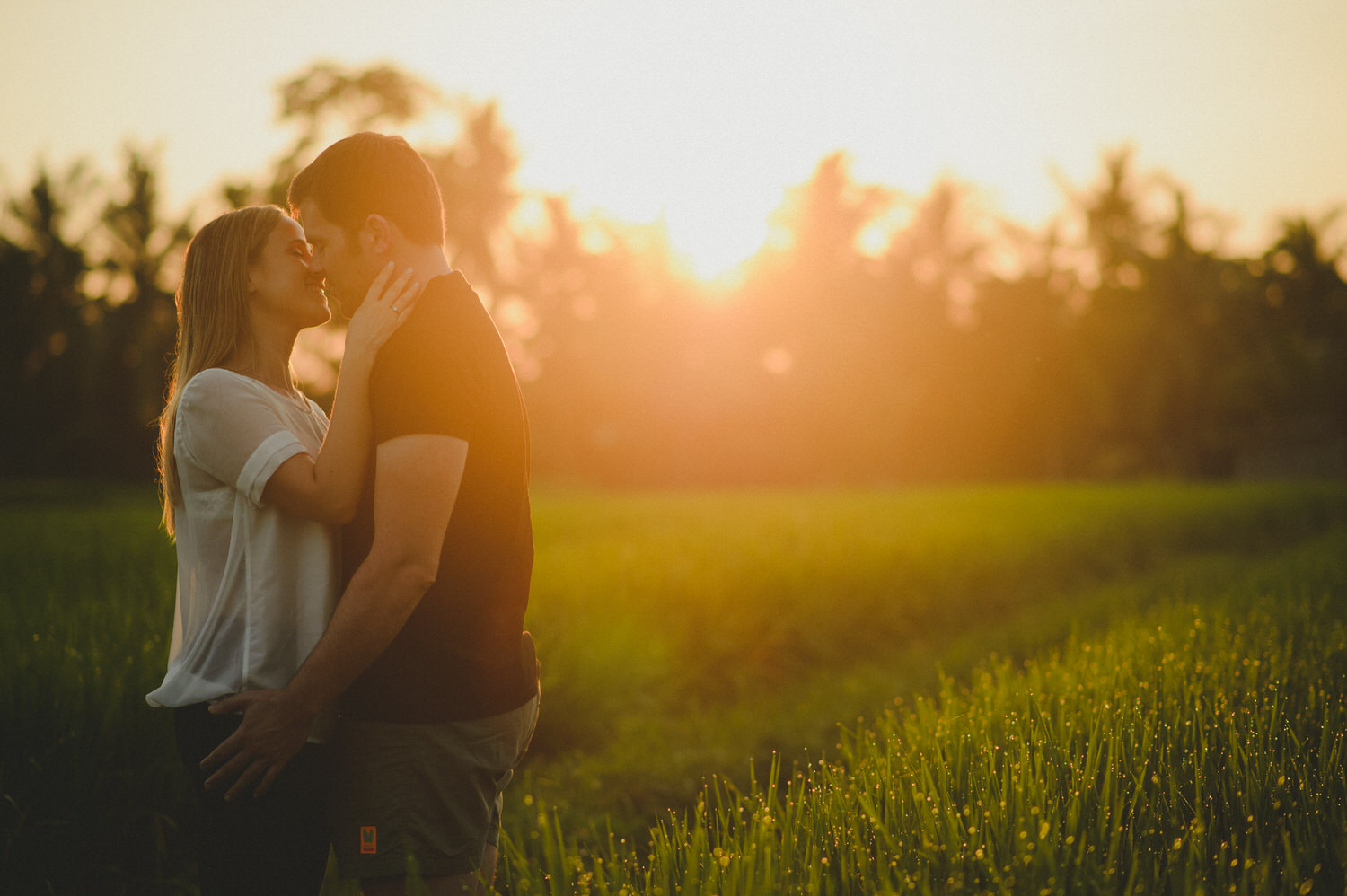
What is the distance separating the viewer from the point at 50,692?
3.31 meters

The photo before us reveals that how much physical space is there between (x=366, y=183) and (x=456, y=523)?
77 cm

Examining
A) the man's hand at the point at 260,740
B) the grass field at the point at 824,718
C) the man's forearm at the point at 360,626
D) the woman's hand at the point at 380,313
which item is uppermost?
the woman's hand at the point at 380,313

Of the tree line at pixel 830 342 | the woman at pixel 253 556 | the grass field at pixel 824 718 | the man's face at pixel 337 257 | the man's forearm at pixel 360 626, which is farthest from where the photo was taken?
the tree line at pixel 830 342

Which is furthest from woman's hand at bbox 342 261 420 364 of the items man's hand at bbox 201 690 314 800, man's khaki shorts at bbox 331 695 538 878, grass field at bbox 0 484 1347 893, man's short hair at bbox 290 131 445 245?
grass field at bbox 0 484 1347 893

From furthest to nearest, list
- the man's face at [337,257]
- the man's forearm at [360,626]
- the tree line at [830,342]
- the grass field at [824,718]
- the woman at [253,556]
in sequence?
1. the tree line at [830,342]
2. the grass field at [824,718]
3. the man's face at [337,257]
4. the woman at [253,556]
5. the man's forearm at [360,626]

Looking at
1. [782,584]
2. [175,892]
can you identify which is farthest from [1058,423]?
[175,892]

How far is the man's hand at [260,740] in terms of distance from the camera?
1.63 m

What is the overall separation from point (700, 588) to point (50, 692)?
4949mm

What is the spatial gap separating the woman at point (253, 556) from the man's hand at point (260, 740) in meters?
0.06

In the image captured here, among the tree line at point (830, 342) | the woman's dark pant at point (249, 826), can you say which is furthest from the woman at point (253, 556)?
the tree line at point (830, 342)

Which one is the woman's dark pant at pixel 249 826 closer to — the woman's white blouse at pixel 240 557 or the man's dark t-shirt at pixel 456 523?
the woman's white blouse at pixel 240 557

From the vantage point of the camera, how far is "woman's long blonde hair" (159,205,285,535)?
1893 millimetres

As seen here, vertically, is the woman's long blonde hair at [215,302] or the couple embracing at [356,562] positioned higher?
the woman's long blonde hair at [215,302]

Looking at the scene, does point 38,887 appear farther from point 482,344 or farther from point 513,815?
point 482,344
